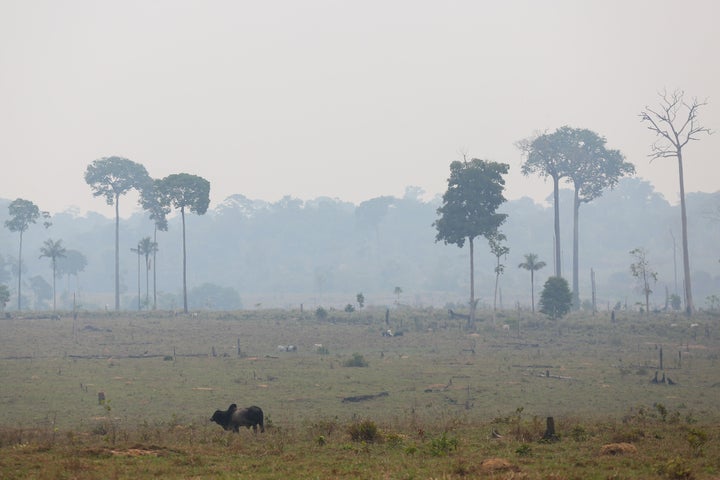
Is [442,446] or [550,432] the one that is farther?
[550,432]

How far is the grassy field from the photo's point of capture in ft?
54.1

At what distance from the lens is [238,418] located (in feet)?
74.1

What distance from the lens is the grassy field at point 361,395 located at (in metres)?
16.5

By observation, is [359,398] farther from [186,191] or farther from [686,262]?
[186,191]

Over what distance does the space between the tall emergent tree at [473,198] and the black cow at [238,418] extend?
49.4 meters

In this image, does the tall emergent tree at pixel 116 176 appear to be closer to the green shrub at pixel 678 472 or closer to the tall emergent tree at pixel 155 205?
the tall emergent tree at pixel 155 205

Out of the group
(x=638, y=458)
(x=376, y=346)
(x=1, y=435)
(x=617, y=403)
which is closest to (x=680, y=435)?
(x=638, y=458)

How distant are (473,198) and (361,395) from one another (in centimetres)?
3834

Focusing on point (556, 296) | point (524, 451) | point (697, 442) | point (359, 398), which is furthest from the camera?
point (556, 296)

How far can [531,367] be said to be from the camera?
149 ft

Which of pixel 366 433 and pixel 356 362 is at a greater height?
pixel 366 433

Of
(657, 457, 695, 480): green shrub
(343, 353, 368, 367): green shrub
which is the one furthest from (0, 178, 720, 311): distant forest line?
(657, 457, 695, 480): green shrub

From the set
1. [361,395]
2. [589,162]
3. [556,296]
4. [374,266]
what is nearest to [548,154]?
[589,162]

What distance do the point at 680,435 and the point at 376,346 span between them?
38.7 m
